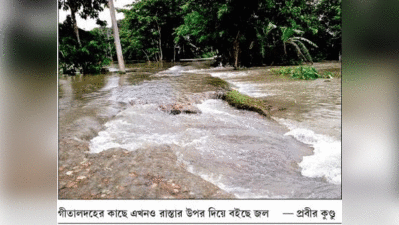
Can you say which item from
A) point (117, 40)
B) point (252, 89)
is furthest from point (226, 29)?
point (117, 40)

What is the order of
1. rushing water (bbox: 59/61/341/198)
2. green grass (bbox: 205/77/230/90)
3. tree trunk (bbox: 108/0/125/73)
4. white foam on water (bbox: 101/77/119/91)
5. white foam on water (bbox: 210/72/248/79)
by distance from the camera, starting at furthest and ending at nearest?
white foam on water (bbox: 210/72/248/79) < green grass (bbox: 205/77/230/90) < white foam on water (bbox: 101/77/119/91) < tree trunk (bbox: 108/0/125/73) < rushing water (bbox: 59/61/341/198)

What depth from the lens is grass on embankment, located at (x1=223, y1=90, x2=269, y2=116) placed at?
247 cm

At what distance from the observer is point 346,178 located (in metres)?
2.15

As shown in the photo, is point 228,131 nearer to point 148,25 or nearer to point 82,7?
point 148,25

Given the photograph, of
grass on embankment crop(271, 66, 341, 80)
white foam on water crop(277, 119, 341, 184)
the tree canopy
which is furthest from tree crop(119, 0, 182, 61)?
white foam on water crop(277, 119, 341, 184)

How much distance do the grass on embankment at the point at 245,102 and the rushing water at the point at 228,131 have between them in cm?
6

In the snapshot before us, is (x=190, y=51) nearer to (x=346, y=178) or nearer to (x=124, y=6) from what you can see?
(x=124, y=6)

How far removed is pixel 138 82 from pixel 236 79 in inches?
44.8

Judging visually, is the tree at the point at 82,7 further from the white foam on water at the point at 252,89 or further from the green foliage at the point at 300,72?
the green foliage at the point at 300,72

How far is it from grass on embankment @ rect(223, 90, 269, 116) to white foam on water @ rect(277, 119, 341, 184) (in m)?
0.34

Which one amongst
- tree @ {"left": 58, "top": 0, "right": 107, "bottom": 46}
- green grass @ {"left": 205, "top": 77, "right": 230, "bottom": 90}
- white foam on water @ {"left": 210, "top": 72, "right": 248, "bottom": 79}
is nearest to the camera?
tree @ {"left": 58, "top": 0, "right": 107, "bottom": 46}

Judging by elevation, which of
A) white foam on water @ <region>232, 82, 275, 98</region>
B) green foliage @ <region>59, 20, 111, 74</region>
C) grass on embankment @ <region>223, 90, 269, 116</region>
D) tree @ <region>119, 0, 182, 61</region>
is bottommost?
grass on embankment @ <region>223, 90, 269, 116</region>

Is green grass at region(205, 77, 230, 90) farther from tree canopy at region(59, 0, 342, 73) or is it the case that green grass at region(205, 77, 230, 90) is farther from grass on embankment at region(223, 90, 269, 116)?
tree canopy at region(59, 0, 342, 73)

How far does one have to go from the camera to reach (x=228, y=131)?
90.6 inches
